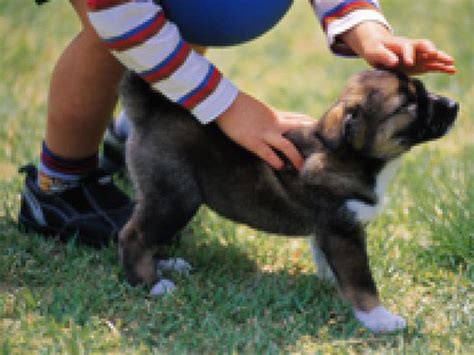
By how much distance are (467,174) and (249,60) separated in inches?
96.1

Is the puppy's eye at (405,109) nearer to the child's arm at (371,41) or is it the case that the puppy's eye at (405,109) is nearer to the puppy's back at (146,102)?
the child's arm at (371,41)

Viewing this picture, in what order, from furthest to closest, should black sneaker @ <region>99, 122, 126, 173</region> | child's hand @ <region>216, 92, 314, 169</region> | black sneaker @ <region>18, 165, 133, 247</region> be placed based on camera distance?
1. black sneaker @ <region>99, 122, 126, 173</region>
2. black sneaker @ <region>18, 165, 133, 247</region>
3. child's hand @ <region>216, 92, 314, 169</region>

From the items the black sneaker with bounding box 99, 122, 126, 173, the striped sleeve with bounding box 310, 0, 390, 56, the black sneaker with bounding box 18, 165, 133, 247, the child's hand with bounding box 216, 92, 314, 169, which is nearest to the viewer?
the child's hand with bounding box 216, 92, 314, 169

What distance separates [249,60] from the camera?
5.70m

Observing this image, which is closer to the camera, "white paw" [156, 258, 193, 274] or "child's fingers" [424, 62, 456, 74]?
"child's fingers" [424, 62, 456, 74]

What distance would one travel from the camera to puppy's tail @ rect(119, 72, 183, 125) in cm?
280

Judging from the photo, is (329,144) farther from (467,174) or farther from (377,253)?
(467,174)

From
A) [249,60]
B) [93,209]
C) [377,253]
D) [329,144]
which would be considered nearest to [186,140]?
[329,144]

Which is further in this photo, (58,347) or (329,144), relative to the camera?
(329,144)

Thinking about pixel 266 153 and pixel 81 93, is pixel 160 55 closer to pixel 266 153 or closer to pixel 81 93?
pixel 266 153

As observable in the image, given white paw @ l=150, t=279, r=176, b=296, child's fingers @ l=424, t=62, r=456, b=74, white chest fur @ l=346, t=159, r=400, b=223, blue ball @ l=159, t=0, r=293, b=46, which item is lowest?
white paw @ l=150, t=279, r=176, b=296

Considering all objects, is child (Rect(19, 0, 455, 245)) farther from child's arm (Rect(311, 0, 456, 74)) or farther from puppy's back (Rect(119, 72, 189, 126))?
puppy's back (Rect(119, 72, 189, 126))

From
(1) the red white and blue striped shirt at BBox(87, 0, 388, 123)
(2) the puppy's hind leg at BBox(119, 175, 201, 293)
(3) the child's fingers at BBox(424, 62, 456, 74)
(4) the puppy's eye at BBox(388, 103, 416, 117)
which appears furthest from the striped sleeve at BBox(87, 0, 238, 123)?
(3) the child's fingers at BBox(424, 62, 456, 74)

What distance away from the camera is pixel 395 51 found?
8.51ft
